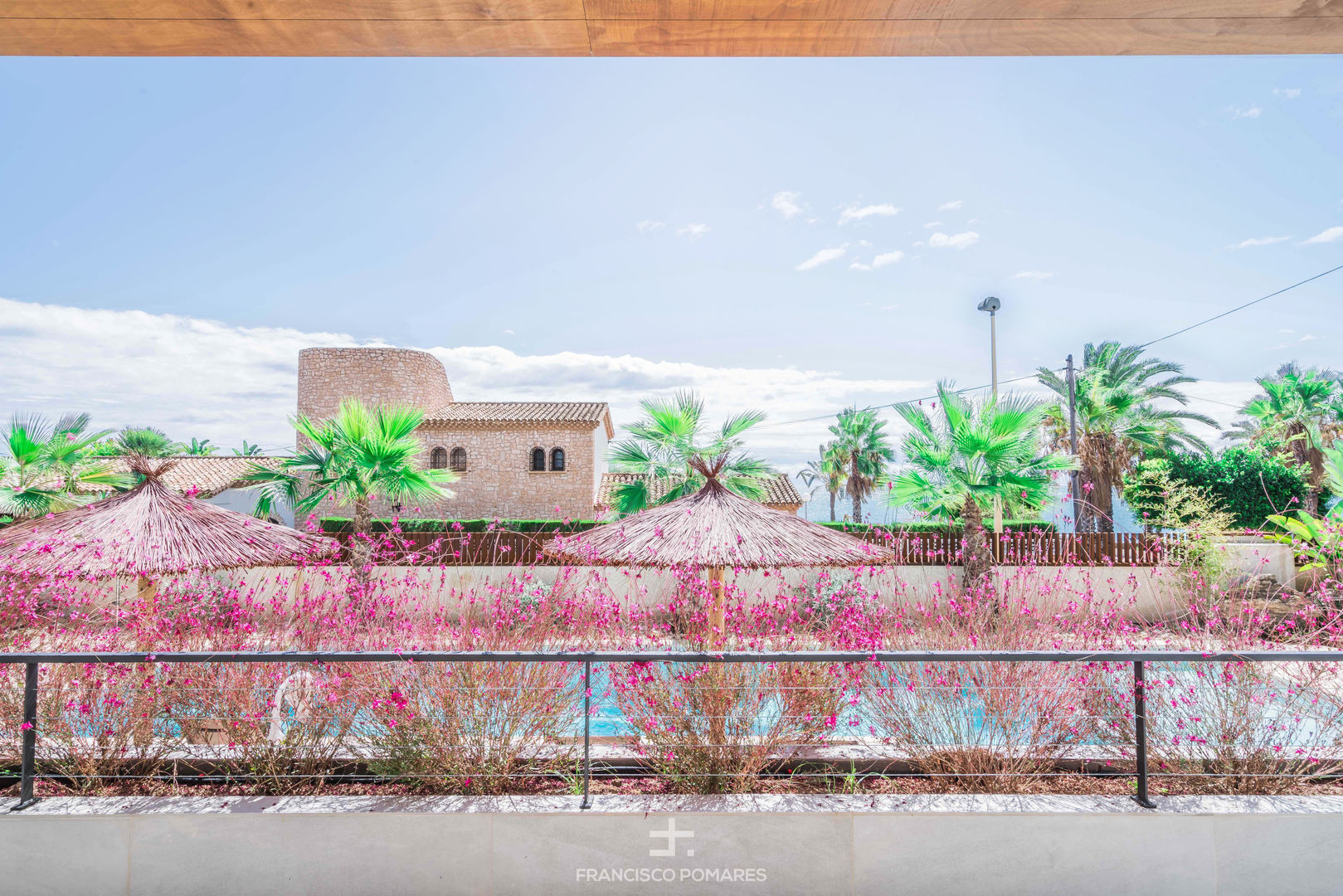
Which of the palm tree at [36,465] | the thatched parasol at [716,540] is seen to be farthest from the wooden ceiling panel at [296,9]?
the palm tree at [36,465]

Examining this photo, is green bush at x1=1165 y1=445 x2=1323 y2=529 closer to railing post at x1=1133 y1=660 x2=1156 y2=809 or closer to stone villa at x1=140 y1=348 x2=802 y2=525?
stone villa at x1=140 y1=348 x2=802 y2=525

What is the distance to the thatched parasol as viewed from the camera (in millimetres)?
7887

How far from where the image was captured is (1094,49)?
2176 millimetres

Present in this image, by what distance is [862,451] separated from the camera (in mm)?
33125

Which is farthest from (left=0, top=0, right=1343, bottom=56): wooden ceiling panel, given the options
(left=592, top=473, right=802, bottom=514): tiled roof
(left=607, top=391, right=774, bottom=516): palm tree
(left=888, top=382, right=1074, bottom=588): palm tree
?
(left=592, top=473, right=802, bottom=514): tiled roof

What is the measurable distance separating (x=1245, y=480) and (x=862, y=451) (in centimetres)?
1564

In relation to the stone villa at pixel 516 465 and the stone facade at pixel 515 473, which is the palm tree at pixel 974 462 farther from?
the stone facade at pixel 515 473

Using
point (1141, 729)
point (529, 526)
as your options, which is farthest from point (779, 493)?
point (1141, 729)

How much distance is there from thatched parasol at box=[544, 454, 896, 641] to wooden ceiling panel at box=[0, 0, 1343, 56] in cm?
593

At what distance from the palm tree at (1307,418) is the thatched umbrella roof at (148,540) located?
2660cm

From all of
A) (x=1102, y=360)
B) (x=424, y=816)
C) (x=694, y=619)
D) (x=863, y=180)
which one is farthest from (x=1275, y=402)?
(x=424, y=816)

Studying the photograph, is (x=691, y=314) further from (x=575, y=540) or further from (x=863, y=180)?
(x=575, y=540)

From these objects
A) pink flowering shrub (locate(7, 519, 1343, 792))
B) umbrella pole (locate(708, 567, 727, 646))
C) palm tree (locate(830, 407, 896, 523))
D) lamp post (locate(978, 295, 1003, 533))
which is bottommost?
pink flowering shrub (locate(7, 519, 1343, 792))

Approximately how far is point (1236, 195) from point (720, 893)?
19623 millimetres
